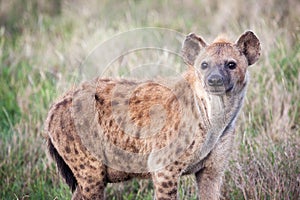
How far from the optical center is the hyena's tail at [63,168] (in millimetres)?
5391

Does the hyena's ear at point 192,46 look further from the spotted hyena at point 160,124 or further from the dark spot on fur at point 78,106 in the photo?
the dark spot on fur at point 78,106

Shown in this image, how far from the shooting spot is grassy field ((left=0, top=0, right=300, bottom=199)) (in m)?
5.63

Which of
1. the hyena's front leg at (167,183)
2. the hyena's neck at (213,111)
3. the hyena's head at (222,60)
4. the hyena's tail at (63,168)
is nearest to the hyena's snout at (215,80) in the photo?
the hyena's head at (222,60)

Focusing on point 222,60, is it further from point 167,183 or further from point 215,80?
point 167,183

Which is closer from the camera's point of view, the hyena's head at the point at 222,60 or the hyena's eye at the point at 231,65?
the hyena's head at the point at 222,60

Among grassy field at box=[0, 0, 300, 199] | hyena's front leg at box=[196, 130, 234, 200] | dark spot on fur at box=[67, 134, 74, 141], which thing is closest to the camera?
hyena's front leg at box=[196, 130, 234, 200]

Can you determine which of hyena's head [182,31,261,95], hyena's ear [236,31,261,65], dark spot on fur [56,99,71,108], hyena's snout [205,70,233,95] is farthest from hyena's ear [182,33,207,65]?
dark spot on fur [56,99,71,108]

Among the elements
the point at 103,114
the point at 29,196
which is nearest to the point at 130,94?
the point at 103,114

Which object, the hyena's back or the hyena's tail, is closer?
A: the hyena's back

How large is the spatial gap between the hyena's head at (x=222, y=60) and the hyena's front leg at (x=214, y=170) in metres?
0.41

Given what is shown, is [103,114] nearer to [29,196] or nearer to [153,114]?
[153,114]

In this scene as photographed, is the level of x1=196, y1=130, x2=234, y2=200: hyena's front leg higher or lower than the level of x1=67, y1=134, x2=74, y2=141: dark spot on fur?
lower

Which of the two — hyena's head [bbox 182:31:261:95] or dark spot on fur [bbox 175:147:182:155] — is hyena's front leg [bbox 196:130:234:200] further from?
hyena's head [bbox 182:31:261:95]

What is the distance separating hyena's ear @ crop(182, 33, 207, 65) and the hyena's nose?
47 centimetres
